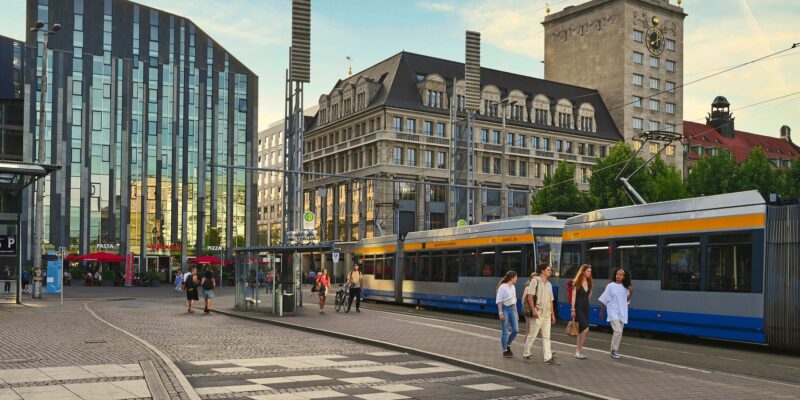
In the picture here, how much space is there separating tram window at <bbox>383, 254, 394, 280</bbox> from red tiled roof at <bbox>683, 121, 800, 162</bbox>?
81.7 metres

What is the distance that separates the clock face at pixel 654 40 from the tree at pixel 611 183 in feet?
138

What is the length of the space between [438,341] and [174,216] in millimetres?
75914

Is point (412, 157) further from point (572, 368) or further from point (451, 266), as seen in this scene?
point (572, 368)

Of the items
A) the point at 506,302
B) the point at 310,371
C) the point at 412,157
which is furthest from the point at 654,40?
the point at 310,371

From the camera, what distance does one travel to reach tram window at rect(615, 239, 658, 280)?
21578 millimetres

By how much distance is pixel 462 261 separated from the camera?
32156 mm

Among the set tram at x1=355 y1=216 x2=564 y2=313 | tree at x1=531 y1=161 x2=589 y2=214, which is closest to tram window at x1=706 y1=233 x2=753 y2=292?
tram at x1=355 y1=216 x2=564 y2=313

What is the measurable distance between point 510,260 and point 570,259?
3.88 m

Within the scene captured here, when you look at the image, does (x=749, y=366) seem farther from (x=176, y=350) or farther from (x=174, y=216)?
(x=174, y=216)

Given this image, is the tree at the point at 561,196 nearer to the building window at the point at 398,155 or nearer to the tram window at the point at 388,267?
the building window at the point at 398,155

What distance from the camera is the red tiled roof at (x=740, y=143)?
117938 millimetres

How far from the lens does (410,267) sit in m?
37.0

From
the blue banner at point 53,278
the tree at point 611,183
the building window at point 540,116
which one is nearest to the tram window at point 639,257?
the blue banner at point 53,278

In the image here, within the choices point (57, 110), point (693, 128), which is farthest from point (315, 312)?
point (693, 128)
